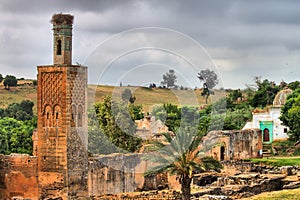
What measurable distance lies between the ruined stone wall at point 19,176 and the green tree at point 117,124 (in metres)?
14.7

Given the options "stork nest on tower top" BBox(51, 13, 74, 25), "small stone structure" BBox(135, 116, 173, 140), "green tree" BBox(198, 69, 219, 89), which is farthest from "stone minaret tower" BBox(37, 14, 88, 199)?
"small stone structure" BBox(135, 116, 173, 140)

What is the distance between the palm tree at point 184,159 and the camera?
2678 centimetres

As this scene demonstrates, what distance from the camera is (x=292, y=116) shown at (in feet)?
174

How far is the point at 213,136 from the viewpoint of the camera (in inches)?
1812

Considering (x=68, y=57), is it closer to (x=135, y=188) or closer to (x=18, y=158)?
(x=18, y=158)

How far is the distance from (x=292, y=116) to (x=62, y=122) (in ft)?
90.0

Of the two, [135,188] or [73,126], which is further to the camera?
[135,188]

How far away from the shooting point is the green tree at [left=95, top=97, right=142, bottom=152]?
45500mm

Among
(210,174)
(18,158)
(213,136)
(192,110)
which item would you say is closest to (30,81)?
(192,110)

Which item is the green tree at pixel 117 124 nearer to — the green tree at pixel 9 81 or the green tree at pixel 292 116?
the green tree at pixel 292 116

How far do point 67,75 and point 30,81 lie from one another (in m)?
62.9

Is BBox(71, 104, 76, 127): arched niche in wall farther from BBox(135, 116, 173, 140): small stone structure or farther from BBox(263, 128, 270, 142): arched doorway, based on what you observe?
BBox(263, 128, 270, 142): arched doorway

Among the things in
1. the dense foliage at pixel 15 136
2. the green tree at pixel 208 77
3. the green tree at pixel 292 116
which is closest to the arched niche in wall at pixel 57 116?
the green tree at pixel 208 77

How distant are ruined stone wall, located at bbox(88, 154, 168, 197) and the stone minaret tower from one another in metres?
0.71
